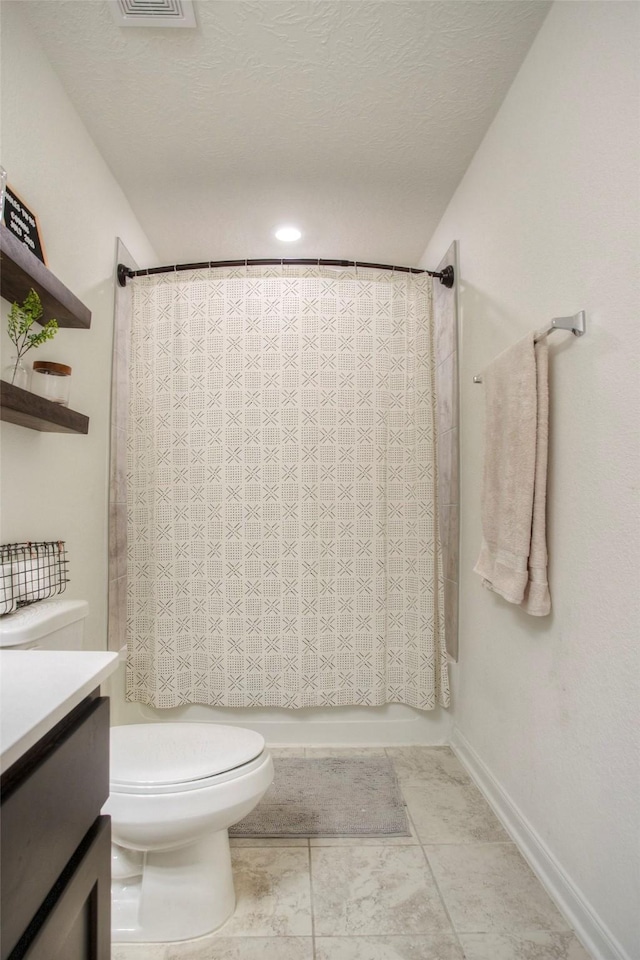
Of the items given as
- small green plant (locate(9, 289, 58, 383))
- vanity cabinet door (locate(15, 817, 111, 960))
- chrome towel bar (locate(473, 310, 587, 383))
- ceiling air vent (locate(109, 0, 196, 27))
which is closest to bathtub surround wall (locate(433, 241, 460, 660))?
chrome towel bar (locate(473, 310, 587, 383))

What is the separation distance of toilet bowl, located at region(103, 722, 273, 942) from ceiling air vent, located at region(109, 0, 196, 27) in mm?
2019

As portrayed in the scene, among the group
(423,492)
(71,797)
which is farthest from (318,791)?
(71,797)

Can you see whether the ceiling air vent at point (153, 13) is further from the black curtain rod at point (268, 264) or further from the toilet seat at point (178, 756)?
the toilet seat at point (178, 756)

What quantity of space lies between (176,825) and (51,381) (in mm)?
1192

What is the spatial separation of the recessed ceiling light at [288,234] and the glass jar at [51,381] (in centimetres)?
152

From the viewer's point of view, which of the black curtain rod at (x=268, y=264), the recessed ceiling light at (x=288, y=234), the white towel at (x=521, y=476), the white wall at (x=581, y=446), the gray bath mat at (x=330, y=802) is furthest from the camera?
the recessed ceiling light at (x=288, y=234)

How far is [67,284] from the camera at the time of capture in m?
1.79

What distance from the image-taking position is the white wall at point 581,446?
112cm

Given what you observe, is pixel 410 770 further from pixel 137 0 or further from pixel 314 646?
pixel 137 0

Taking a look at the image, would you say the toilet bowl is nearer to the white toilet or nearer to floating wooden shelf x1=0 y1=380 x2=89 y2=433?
the white toilet

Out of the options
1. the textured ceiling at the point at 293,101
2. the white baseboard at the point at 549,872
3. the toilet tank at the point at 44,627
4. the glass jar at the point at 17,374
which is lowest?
the white baseboard at the point at 549,872

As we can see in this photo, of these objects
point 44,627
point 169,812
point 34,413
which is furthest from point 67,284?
point 169,812

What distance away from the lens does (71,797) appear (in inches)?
26.7

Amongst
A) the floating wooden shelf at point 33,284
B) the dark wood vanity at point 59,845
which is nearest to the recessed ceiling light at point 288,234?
the floating wooden shelf at point 33,284
